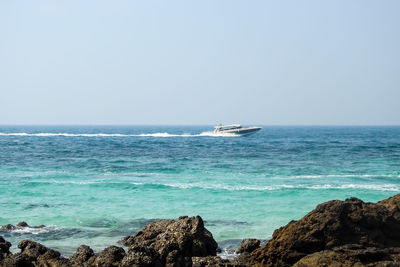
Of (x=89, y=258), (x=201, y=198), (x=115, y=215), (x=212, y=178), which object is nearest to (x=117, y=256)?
(x=89, y=258)

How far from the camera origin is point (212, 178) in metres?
26.9

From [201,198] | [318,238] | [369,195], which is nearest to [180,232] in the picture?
[318,238]

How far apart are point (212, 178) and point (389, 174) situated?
11.4 meters

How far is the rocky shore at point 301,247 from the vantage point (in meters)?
7.50

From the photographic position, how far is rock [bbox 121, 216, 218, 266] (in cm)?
841

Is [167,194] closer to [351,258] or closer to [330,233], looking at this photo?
[330,233]

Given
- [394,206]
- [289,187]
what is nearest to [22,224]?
[394,206]

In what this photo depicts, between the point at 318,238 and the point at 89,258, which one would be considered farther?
the point at 89,258

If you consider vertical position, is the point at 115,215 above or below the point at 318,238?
below

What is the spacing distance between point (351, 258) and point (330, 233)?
115cm

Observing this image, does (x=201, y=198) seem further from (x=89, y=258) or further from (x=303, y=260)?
(x=303, y=260)

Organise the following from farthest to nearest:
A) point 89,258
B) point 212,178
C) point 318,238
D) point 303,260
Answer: point 212,178 < point 89,258 < point 318,238 < point 303,260

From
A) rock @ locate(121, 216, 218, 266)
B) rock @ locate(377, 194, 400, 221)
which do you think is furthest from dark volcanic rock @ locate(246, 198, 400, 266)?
rock @ locate(121, 216, 218, 266)

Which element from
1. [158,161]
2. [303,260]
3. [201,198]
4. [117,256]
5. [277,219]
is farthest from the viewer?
[158,161]
